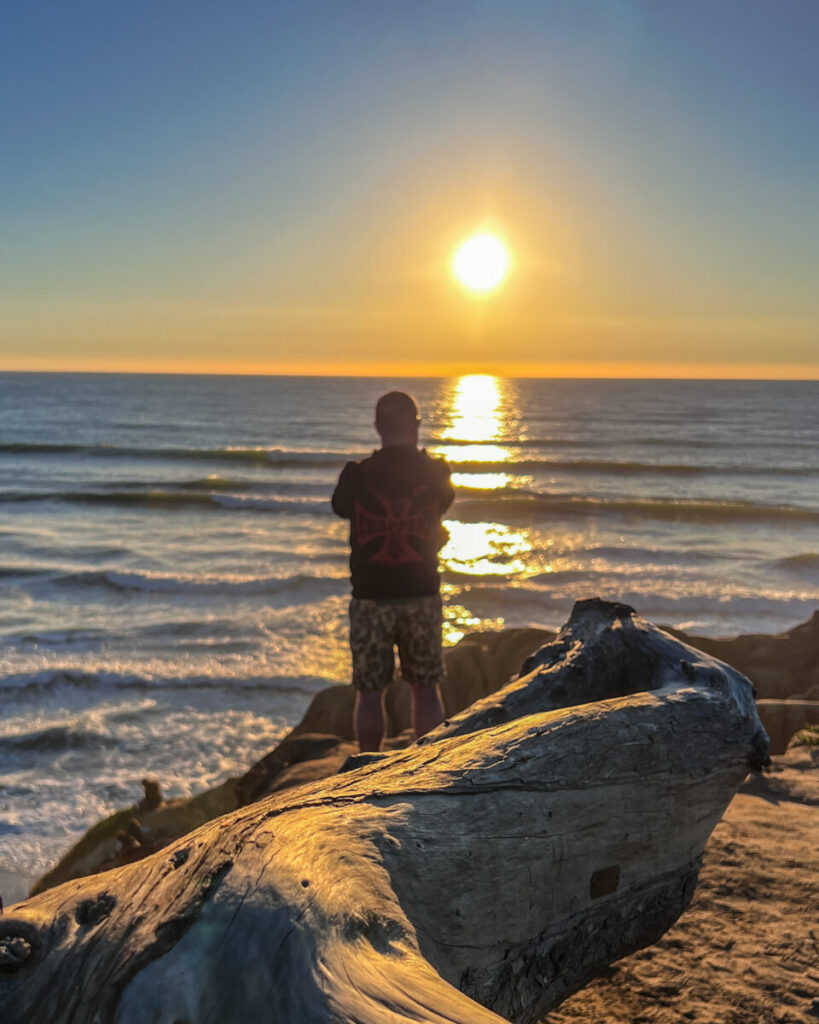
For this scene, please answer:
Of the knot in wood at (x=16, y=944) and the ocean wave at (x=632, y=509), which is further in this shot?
the ocean wave at (x=632, y=509)

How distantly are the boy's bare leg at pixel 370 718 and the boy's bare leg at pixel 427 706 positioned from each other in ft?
0.80

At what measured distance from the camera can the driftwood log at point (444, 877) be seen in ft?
4.78

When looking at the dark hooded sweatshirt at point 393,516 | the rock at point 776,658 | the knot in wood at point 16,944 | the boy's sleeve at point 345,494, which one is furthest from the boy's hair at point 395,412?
the rock at point 776,658

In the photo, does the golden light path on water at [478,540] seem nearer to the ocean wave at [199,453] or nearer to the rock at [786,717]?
the rock at [786,717]

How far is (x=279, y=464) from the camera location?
1318 inches

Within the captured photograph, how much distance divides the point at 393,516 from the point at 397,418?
1.90 ft

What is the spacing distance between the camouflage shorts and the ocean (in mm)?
2710

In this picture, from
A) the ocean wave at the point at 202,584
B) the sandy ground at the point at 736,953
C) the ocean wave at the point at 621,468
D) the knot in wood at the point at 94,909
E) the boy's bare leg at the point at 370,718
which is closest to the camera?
the knot in wood at the point at 94,909

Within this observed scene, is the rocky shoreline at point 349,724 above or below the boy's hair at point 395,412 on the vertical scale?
below

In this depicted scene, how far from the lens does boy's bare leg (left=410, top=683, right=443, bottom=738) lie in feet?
15.9

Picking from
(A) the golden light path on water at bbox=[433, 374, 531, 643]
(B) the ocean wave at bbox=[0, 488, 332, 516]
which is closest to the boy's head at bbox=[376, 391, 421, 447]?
(A) the golden light path on water at bbox=[433, 374, 531, 643]

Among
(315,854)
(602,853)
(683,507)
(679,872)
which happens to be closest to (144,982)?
(315,854)

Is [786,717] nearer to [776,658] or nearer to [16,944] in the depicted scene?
[776,658]

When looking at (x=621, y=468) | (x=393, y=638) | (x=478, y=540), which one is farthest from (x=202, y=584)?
(x=621, y=468)
